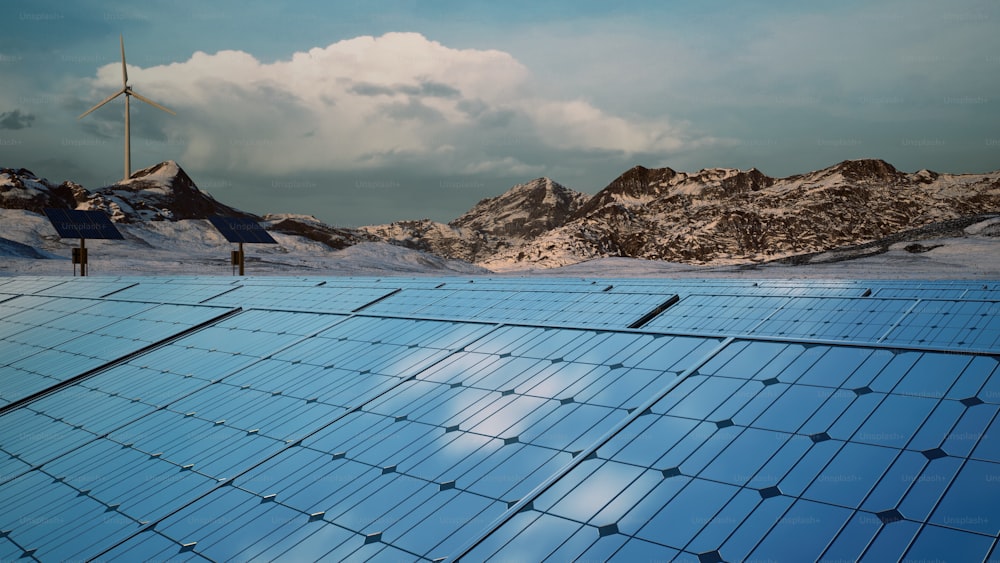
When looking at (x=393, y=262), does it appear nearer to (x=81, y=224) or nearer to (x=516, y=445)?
(x=81, y=224)

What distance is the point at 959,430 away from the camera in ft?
34.7

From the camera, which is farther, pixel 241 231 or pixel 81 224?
pixel 241 231

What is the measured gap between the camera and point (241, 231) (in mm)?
89438

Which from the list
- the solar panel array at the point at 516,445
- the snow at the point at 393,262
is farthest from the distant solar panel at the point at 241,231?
the solar panel array at the point at 516,445

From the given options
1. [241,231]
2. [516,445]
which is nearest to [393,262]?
[241,231]

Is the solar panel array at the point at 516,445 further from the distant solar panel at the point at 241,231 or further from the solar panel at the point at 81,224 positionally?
the solar panel at the point at 81,224

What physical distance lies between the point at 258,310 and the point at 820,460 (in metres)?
24.9

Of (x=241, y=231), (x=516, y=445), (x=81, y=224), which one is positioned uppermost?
(x=81, y=224)

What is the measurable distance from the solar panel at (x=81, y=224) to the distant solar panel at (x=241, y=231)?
10.9m

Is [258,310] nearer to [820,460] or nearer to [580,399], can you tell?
[580,399]

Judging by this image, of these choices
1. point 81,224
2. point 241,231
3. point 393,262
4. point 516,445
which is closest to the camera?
point 516,445

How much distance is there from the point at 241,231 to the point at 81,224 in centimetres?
1714

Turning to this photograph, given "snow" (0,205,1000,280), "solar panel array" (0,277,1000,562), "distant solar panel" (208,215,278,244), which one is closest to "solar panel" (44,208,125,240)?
"distant solar panel" (208,215,278,244)

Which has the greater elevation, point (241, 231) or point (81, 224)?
point (81, 224)
